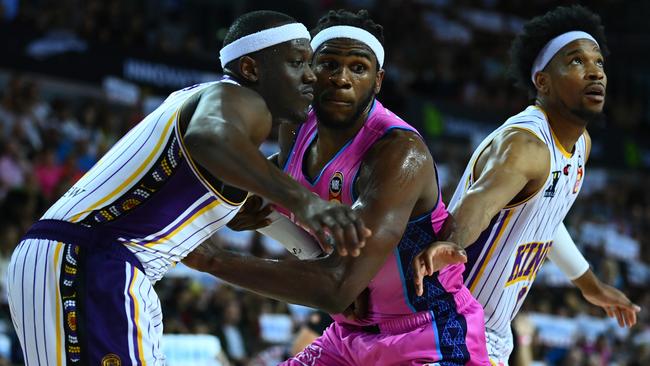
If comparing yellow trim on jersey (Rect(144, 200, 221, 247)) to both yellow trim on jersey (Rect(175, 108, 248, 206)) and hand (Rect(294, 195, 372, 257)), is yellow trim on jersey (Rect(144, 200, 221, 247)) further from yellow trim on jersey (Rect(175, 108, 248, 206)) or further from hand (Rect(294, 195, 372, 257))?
hand (Rect(294, 195, 372, 257))

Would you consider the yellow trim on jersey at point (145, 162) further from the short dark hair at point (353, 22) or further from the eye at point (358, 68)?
the short dark hair at point (353, 22)

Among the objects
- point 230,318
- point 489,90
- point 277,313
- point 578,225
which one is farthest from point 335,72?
point 489,90

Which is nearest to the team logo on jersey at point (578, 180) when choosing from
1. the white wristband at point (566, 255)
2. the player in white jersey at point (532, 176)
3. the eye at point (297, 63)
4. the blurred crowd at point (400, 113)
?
the player in white jersey at point (532, 176)

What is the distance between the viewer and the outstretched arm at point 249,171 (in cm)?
335

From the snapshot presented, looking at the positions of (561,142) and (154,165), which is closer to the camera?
(154,165)

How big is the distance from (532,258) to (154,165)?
2561 mm

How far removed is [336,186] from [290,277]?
687mm

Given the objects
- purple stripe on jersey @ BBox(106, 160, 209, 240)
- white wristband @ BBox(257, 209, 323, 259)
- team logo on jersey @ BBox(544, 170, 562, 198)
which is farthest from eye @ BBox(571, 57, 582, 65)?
purple stripe on jersey @ BBox(106, 160, 209, 240)

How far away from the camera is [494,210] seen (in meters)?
4.96

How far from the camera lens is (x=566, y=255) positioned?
6.18 meters

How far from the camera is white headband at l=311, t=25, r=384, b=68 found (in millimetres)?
4984

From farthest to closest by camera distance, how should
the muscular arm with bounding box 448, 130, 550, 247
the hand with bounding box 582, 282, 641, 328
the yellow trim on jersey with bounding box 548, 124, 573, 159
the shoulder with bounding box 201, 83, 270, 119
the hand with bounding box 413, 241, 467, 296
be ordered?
the hand with bounding box 582, 282, 641, 328
the yellow trim on jersey with bounding box 548, 124, 573, 159
the muscular arm with bounding box 448, 130, 550, 247
the hand with bounding box 413, 241, 467, 296
the shoulder with bounding box 201, 83, 270, 119

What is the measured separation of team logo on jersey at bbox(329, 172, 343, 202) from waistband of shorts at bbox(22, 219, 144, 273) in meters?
1.20

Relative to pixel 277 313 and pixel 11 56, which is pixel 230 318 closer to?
pixel 277 313
